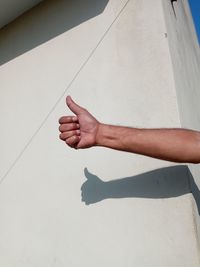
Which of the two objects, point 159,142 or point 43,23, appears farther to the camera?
point 43,23

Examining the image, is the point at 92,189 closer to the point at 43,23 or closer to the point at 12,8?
the point at 43,23

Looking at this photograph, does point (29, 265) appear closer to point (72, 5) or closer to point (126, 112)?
point (126, 112)

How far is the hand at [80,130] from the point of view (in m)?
1.59

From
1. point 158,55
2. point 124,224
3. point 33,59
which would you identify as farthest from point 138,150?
point 33,59

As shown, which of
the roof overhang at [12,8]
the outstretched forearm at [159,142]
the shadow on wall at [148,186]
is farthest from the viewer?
the roof overhang at [12,8]

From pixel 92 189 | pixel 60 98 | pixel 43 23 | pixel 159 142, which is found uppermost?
pixel 43 23

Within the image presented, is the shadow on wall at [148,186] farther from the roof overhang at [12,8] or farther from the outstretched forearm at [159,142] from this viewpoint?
the roof overhang at [12,8]

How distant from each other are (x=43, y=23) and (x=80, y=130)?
59.9 inches

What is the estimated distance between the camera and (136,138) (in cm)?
150

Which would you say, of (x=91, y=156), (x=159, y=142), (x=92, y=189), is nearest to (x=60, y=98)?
(x=91, y=156)

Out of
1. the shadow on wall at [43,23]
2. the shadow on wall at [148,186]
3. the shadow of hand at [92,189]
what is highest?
the shadow on wall at [43,23]

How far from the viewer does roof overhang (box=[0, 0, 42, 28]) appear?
2.80m

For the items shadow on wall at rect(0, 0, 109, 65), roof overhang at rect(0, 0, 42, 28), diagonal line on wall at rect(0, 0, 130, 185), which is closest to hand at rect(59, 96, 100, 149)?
diagonal line on wall at rect(0, 0, 130, 185)

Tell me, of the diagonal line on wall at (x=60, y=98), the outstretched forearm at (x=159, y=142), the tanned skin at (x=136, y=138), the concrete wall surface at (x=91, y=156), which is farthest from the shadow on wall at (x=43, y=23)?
the outstretched forearm at (x=159, y=142)
